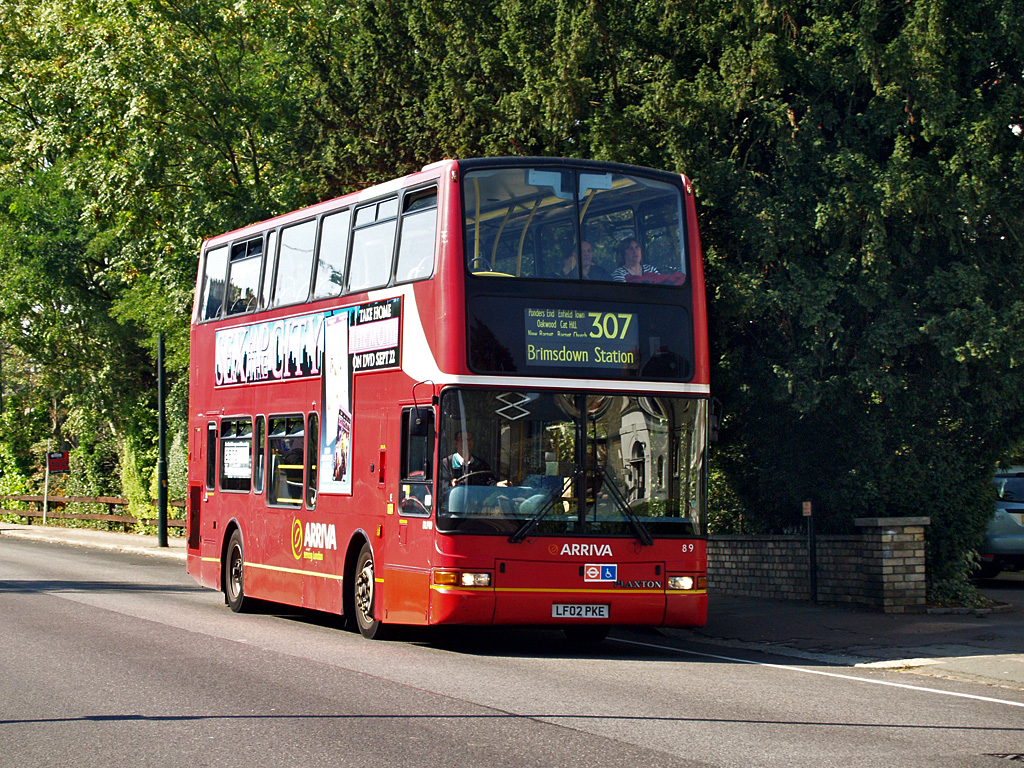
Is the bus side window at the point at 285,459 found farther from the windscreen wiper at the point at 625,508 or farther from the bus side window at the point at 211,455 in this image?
the windscreen wiper at the point at 625,508

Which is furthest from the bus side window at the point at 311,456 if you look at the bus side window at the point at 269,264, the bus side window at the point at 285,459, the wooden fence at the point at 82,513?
the wooden fence at the point at 82,513

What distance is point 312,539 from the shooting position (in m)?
15.1

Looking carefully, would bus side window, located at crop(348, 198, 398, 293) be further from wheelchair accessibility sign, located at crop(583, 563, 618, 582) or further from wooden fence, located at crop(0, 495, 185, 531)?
wooden fence, located at crop(0, 495, 185, 531)

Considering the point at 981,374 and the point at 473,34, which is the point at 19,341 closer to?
the point at 473,34

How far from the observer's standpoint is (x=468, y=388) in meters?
12.2

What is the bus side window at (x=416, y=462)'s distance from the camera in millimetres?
12336

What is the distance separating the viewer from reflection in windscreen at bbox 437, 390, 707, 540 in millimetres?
12141

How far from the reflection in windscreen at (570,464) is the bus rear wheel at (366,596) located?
1.84 m

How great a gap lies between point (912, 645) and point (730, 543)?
17.7 feet

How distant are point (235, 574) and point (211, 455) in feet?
5.89

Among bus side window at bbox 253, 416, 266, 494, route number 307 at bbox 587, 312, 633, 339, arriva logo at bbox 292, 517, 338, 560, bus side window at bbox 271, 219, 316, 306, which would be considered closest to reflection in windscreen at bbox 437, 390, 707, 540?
route number 307 at bbox 587, 312, 633, 339

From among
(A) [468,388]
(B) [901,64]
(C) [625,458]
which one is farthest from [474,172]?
(B) [901,64]

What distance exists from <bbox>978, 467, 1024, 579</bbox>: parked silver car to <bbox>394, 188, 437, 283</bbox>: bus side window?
11.4 m

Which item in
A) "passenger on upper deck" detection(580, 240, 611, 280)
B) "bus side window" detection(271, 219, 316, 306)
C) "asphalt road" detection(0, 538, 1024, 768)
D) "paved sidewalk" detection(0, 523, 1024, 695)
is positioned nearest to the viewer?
"asphalt road" detection(0, 538, 1024, 768)
